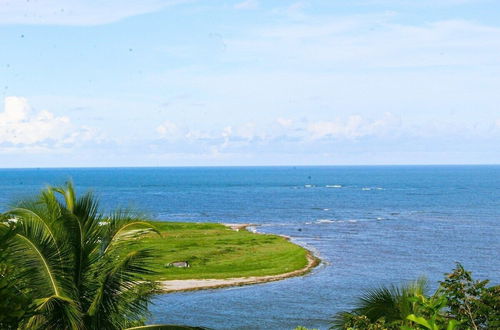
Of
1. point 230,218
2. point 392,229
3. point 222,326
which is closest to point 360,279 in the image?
point 222,326

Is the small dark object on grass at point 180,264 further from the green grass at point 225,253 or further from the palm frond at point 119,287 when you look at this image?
the palm frond at point 119,287

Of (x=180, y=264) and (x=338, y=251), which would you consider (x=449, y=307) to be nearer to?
(x=180, y=264)

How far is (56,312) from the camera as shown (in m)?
14.8

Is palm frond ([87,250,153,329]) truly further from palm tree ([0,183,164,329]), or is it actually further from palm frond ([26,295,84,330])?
palm frond ([26,295,84,330])

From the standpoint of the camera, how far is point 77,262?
1555 cm

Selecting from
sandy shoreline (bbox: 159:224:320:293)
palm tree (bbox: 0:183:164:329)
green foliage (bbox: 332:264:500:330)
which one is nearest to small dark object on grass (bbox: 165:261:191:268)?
sandy shoreline (bbox: 159:224:320:293)

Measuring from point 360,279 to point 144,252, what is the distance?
59697 mm

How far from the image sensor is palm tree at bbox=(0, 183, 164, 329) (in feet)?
48.7

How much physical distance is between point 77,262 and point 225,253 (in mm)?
71080

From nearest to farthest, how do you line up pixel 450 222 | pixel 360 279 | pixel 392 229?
pixel 360 279 < pixel 392 229 < pixel 450 222

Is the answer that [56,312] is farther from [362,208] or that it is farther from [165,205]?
[165,205]

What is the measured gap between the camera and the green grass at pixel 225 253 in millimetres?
74438

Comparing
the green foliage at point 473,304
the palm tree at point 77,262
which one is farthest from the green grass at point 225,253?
the green foliage at point 473,304

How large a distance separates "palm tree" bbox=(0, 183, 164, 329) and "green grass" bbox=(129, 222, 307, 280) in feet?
164
